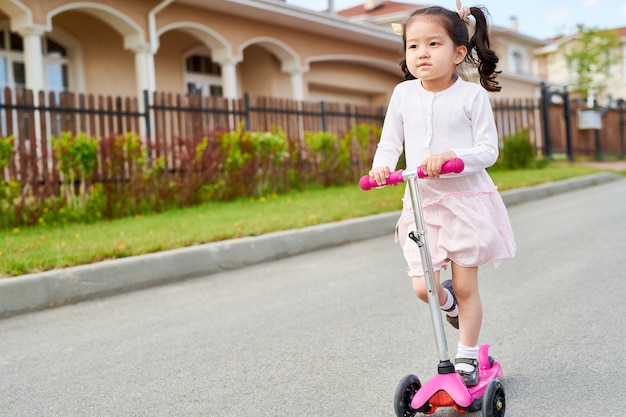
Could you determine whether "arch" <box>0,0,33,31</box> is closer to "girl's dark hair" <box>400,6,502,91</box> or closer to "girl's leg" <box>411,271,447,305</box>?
"girl's dark hair" <box>400,6,502,91</box>

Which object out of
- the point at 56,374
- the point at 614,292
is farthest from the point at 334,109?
the point at 56,374

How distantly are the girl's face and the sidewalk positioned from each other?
11.7 ft

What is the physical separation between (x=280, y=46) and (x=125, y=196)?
9190 mm

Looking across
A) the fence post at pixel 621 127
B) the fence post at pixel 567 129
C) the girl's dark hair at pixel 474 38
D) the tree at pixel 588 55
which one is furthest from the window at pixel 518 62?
the girl's dark hair at pixel 474 38

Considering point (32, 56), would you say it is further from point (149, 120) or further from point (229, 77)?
point (229, 77)

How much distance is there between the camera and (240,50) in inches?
643

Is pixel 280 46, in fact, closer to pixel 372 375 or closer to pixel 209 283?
pixel 209 283

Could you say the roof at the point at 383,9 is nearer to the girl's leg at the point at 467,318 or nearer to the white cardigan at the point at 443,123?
the white cardigan at the point at 443,123

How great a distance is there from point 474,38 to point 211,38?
1353cm

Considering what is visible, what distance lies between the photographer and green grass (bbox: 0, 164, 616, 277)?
5.98 meters

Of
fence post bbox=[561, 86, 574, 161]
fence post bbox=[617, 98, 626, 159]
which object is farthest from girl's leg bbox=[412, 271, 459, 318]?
fence post bbox=[617, 98, 626, 159]

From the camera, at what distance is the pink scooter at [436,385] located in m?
2.55

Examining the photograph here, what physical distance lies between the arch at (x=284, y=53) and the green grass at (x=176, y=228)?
7004mm

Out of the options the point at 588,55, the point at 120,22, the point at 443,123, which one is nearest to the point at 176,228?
the point at 443,123
